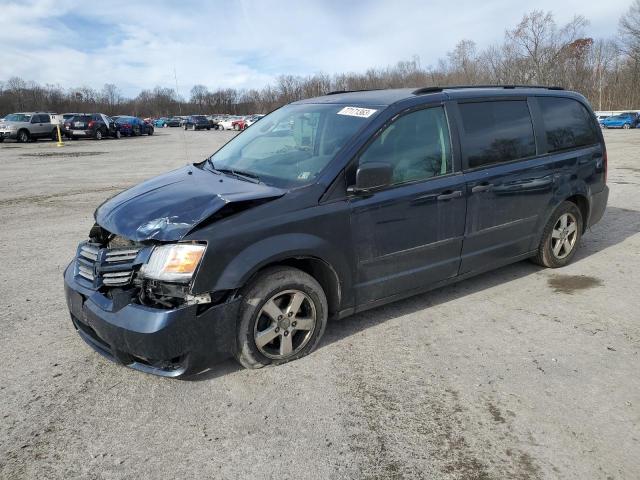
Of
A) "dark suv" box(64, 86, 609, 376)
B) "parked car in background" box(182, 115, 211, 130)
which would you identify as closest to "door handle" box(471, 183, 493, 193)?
"dark suv" box(64, 86, 609, 376)

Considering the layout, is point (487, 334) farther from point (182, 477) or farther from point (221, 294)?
point (182, 477)

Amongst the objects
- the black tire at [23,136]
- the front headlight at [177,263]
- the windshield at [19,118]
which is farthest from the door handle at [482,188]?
the windshield at [19,118]

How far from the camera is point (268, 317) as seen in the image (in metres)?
3.34

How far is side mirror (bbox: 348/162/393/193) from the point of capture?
3.49 metres

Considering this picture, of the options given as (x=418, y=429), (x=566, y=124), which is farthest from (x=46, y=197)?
(x=418, y=429)

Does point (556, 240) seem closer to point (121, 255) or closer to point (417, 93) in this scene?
point (417, 93)

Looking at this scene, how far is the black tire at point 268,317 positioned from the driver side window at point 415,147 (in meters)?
1.00

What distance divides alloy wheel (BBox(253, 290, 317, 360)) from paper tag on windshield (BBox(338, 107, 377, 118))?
59.1 inches

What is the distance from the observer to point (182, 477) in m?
2.42

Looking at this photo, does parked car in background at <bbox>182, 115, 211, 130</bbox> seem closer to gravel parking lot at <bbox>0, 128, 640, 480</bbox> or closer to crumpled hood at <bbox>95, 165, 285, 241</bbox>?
gravel parking lot at <bbox>0, 128, 640, 480</bbox>

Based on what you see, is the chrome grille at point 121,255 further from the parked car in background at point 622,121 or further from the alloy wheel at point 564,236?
the parked car in background at point 622,121

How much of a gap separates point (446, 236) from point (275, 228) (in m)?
1.61

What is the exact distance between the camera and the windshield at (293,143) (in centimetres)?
370

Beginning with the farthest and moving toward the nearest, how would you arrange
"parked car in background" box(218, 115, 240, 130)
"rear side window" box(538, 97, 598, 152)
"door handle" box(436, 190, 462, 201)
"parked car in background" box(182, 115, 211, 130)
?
"parked car in background" box(182, 115, 211, 130) < "parked car in background" box(218, 115, 240, 130) < "rear side window" box(538, 97, 598, 152) < "door handle" box(436, 190, 462, 201)
